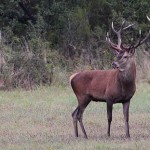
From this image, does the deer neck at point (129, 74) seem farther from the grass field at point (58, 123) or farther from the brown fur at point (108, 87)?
the grass field at point (58, 123)

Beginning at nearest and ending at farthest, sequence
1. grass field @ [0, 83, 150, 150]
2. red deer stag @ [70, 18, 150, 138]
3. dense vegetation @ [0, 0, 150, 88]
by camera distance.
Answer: grass field @ [0, 83, 150, 150] → red deer stag @ [70, 18, 150, 138] → dense vegetation @ [0, 0, 150, 88]

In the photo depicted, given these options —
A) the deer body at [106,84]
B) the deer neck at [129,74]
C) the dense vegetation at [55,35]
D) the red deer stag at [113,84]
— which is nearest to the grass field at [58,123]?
the red deer stag at [113,84]

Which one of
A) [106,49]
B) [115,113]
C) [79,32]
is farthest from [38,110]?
[79,32]

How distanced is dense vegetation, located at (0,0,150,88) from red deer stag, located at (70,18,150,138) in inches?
307

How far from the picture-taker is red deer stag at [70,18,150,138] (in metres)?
11.0

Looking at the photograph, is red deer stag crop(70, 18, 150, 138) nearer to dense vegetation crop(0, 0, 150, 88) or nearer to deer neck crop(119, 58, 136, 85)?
deer neck crop(119, 58, 136, 85)

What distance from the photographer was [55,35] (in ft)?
84.9

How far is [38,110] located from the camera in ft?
49.0

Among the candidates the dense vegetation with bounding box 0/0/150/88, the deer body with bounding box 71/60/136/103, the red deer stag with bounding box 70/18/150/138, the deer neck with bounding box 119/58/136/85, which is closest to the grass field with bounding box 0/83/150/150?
the red deer stag with bounding box 70/18/150/138

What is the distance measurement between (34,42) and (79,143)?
35.7 feet

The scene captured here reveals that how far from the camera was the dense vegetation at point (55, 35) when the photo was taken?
19.9 m

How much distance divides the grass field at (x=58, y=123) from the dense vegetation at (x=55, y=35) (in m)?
1.13

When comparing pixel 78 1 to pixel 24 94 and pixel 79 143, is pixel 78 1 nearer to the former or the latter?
pixel 24 94

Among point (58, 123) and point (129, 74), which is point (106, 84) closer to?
point (129, 74)
